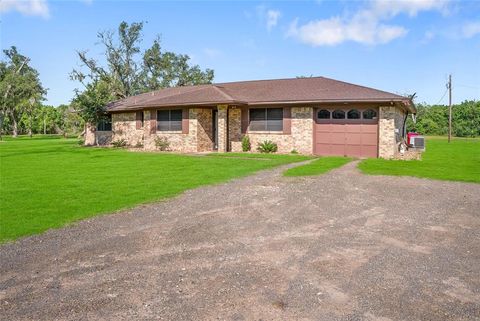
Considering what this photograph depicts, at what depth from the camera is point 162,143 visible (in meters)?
25.2

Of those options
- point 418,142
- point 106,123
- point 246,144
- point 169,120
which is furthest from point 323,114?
point 106,123

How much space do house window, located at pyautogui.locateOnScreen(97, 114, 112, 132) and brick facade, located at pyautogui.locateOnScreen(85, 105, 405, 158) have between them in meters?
4.16

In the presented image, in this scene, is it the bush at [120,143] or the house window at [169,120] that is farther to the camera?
the bush at [120,143]

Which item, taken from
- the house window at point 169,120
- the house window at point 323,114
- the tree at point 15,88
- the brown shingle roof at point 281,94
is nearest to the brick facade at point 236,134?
the house window at point 169,120

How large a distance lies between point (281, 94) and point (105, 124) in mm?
15196

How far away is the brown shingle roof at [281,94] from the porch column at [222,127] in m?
0.69

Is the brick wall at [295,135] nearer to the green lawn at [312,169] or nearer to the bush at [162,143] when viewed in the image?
the bush at [162,143]

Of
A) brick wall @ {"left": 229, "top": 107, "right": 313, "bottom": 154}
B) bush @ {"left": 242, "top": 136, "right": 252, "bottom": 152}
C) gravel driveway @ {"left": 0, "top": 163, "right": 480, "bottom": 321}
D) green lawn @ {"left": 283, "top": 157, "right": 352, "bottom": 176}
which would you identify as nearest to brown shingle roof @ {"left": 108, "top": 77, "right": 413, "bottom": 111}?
brick wall @ {"left": 229, "top": 107, "right": 313, "bottom": 154}

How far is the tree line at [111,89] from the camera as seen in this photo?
33000 millimetres

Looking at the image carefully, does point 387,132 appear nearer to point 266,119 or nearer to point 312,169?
point 266,119

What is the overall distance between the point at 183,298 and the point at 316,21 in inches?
807

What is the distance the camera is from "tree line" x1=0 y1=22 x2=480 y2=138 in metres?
33.0

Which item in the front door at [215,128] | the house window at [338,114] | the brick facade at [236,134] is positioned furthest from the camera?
the front door at [215,128]

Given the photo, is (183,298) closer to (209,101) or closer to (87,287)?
(87,287)
